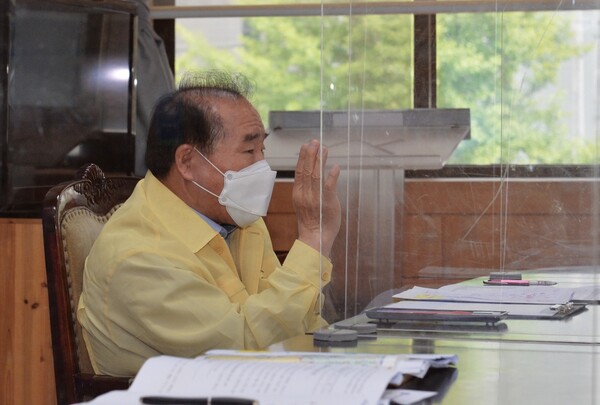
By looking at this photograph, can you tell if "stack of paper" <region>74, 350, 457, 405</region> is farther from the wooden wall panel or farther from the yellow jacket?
the wooden wall panel

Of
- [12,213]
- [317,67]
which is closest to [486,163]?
[12,213]

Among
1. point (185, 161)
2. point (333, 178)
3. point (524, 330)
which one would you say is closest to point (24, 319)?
point (185, 161)

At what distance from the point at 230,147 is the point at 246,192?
0.09 m

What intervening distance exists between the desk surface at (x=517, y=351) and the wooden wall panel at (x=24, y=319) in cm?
121

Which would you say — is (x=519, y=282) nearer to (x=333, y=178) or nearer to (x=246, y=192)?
(x=333, y=178)

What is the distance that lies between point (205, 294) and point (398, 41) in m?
0.53

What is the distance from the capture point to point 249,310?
1.68m

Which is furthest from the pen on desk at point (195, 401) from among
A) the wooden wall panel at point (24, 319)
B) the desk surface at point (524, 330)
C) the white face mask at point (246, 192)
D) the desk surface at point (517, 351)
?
the wooden wall panel at point (24, 319)

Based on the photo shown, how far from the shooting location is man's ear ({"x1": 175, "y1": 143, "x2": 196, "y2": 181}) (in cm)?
191

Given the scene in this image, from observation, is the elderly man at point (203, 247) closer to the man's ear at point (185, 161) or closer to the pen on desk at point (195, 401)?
the man's ear at point (185, 161)

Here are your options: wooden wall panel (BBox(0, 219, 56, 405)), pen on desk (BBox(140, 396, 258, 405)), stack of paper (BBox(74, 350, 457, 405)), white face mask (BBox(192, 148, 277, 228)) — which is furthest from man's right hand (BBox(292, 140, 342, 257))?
wooden wall panel (BBox(0, 219, 56, 405))

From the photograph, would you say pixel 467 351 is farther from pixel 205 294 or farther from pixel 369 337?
pixel 205 294

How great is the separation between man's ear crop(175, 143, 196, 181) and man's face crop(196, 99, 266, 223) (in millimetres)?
14

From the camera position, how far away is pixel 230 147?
193 centimetres
